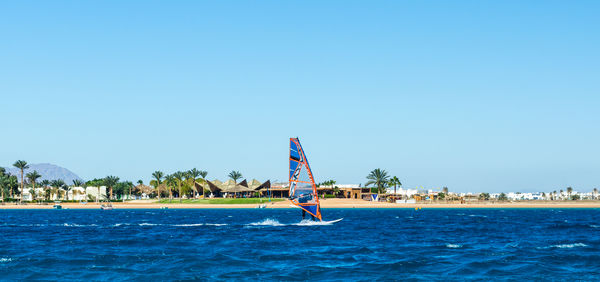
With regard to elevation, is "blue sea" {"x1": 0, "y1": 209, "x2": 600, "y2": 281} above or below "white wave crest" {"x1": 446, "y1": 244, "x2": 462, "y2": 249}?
above

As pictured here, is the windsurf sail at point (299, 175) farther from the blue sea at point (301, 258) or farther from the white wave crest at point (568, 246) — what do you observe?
the white wave crest at point (568, 246)

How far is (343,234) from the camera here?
199 ft

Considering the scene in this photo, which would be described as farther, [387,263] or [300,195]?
[300,195]

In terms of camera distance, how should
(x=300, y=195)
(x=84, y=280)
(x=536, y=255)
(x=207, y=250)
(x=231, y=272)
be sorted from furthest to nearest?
(x=300, y=195)
(x=207, y=250)
(x=536, y=255)
(x=231, y=272)
(x=84, y=280)

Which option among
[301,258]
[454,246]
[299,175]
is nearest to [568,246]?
[454,246]

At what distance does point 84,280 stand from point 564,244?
122ft

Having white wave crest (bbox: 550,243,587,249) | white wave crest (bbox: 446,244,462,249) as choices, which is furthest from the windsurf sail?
white wave crest (bbox: 550,243,587,249)

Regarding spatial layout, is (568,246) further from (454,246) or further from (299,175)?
(299,175)

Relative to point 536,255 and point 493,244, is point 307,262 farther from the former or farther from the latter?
point 493,244

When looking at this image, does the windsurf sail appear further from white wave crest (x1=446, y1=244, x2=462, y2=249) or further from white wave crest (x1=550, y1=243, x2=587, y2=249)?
white wave crest (x1=550, y1=243, x2=587, y2=249)

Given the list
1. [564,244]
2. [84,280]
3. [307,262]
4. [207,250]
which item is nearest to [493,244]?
[564,244]

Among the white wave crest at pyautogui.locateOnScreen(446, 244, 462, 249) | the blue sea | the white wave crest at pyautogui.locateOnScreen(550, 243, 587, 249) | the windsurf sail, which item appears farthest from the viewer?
the windsurf sail

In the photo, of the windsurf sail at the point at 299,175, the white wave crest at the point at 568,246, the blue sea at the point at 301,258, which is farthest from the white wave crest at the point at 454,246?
the windsurf sail at the point at 299,175

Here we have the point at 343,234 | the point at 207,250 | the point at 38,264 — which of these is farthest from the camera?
the point at 343,234
